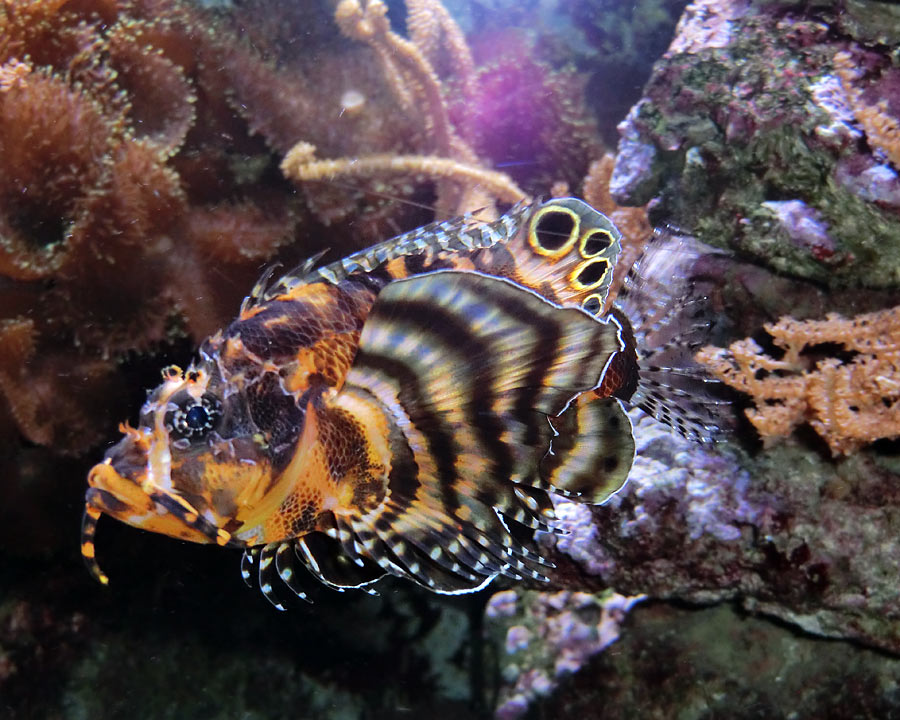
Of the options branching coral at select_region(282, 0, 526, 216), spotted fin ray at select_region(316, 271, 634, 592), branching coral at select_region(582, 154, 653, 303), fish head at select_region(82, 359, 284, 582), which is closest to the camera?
spotted fin ray at select_region(316, 271, 634, 592)

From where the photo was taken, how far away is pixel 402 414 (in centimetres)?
206

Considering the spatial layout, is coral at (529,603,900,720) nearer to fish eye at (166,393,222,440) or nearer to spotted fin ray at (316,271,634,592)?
spotted fin ray at (316,271,634,592)

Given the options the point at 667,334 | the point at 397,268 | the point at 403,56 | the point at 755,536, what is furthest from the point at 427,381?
the point at 403,56

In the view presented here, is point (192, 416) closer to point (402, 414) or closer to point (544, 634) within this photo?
point (402, 414)

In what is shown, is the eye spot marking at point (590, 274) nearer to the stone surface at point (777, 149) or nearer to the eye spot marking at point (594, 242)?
the eye spot marking at point (594, 242)

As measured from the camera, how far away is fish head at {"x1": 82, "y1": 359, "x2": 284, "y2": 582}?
6.29 feet

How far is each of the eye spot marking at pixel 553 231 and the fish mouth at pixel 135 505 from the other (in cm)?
149

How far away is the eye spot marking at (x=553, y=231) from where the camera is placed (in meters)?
2.26

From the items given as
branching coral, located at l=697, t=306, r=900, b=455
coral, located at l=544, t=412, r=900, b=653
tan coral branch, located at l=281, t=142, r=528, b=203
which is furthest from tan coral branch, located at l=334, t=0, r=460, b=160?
coral, located at l=544, t=412, r=900, b=653

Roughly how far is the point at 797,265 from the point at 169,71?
3.40 m

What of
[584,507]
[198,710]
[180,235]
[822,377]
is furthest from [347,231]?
[198,710]

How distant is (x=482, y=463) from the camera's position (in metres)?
2.16

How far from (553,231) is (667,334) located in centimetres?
84

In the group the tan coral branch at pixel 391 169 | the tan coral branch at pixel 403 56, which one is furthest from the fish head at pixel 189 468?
the tan coral branch at pixel 403 56
